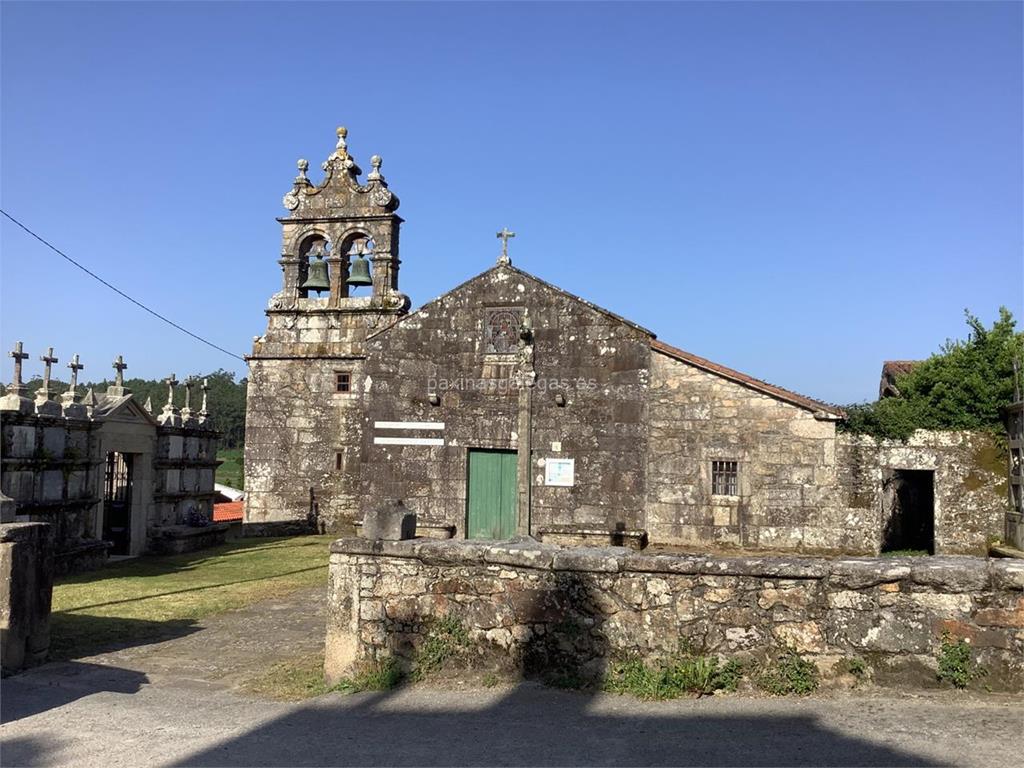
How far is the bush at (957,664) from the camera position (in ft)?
Answer: 18.5

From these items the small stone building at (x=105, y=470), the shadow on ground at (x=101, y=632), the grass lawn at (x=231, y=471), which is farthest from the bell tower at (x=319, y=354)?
the grass lawn at (x=231, y=471)

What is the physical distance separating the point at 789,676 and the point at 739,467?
1000 centimetres

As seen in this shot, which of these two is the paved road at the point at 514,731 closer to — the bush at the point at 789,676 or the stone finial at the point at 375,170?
the bush at the point at 789,676

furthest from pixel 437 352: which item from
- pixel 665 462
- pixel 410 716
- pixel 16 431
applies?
pixel 410 716

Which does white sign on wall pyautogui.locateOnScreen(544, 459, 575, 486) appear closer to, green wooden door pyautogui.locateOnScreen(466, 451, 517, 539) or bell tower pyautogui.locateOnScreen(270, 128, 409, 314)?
green wooden door pyautogui.locateOnScreen(466, 451, 517, 539)

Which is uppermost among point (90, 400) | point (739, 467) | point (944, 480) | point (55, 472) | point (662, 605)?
point (90, 400)

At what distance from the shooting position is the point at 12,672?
755 centimetres

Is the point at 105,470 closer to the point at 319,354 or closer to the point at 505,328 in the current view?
the point at 319,354

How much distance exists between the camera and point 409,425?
17.5m

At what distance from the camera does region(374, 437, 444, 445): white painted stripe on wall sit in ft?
56.7

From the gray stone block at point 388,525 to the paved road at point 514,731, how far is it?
1.27m

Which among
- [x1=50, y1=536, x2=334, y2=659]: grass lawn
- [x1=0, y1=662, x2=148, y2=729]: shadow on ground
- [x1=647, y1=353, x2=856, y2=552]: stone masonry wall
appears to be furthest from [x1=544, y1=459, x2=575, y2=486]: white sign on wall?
[x1=0, y1=662, x2=148, y2=729]: shadow on ground

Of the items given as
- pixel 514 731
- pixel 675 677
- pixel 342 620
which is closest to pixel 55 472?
pixel 342 620

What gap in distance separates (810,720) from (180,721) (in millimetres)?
4464
